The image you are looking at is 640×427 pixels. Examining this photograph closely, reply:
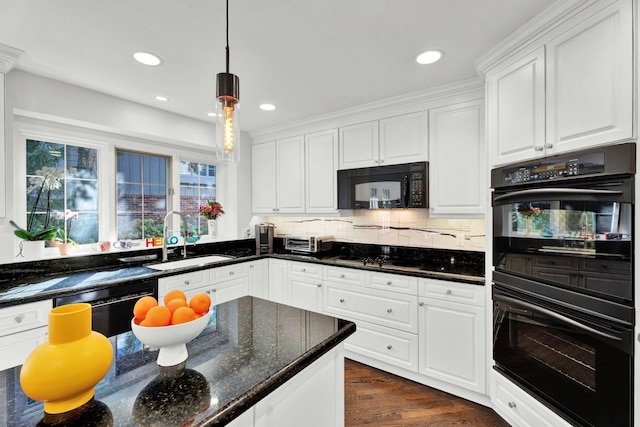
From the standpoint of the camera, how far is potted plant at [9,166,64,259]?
91.7 inches

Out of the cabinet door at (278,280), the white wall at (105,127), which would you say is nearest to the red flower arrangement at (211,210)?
the white wall at (105,127)

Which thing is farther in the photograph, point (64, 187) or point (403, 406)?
point (64, 187)

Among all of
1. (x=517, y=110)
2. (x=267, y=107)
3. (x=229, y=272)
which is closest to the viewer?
(x=517, y=110)

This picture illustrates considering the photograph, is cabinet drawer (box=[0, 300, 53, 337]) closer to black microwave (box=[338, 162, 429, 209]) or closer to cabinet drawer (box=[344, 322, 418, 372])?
cabinet drawer (box=[344, 322, 418, 372])

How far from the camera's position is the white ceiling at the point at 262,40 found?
1.54 meters

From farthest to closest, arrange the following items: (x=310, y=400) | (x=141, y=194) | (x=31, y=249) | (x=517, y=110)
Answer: (x=141, y=194) < (x=31, y=249) < (x=517, y=110) < (x=310, y=400)

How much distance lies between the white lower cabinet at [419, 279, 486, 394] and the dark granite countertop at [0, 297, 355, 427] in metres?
1.24

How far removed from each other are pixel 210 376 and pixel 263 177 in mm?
3084

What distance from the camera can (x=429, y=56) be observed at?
2.04 m

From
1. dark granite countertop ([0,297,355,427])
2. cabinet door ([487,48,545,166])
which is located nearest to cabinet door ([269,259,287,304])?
dark granite countertop ([0,297,355,427])

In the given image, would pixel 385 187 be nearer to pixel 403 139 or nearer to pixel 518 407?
pixel 403 139

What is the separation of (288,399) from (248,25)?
179 cm

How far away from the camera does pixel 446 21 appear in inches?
65.6

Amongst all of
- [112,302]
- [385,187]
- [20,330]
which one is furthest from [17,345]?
[385,187]
